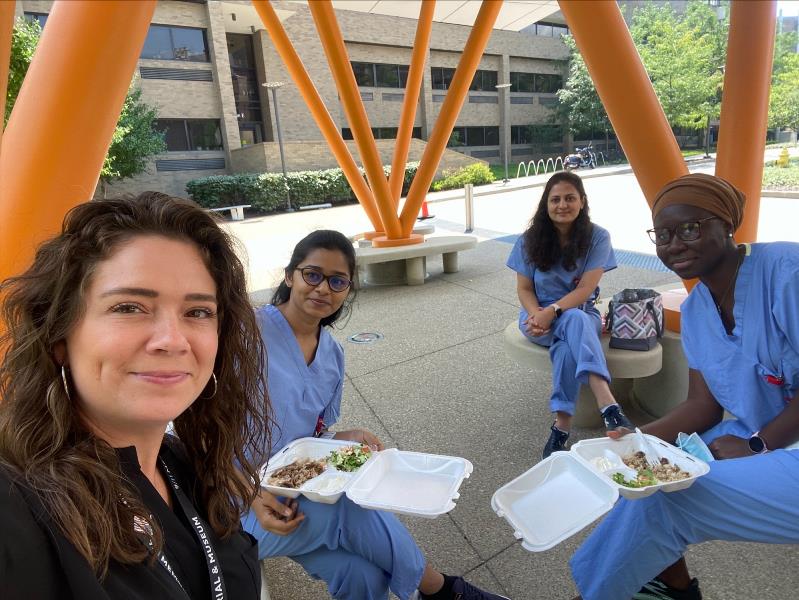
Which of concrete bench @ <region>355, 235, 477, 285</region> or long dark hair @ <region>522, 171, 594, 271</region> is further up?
long dark hair @ <region>522, 171, 594, 271</region>

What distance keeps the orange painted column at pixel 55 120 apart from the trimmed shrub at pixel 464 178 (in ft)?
73.4

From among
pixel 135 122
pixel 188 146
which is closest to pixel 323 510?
pixel 135 122

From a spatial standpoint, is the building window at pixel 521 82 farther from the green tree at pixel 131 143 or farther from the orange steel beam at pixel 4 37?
the orange steel beam at pixel 4 37

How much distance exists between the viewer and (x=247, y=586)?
1247 millimetres

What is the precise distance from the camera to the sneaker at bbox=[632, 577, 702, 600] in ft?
6.13

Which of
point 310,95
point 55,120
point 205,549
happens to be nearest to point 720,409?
point 205,549

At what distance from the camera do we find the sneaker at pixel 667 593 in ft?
6.13

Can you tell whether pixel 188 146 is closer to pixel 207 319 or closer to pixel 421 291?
pixel 421 291

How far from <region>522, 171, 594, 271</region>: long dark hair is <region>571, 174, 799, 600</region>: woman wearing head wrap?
1.31 m

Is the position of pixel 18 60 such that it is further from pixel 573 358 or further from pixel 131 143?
pixel 573 358

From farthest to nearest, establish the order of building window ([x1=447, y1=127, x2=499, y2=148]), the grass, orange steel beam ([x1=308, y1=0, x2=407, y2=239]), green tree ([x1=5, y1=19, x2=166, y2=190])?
building window ([x1=447, y1=127, x2=499, y2=148]) → green tree ([x1=5, y1=19, x2=166, y2=190]) → the grass → orange steel beam ([x1=308, y1=0, x2=407, y2=239])

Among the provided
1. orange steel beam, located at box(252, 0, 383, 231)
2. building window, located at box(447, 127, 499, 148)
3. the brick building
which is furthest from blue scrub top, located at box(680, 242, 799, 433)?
building window, located at box(447, 127, 499, 148)

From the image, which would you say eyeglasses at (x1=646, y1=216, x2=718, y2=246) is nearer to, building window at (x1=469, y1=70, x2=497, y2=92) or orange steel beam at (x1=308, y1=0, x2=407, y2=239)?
orange steel beam at (x1=308, y1=0, x2=407, y2=239)

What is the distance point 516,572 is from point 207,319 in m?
1.90
